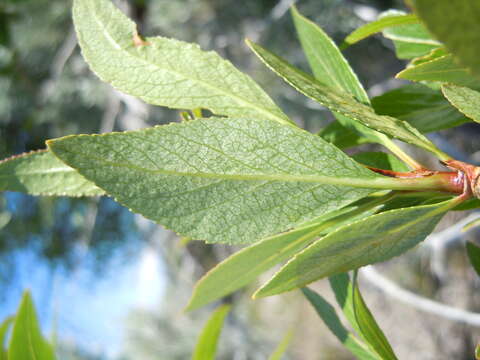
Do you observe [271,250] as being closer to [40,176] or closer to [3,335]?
[40,176]

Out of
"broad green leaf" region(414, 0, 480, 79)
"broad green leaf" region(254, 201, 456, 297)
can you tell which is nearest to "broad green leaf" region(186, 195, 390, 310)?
"broad green leaf" region(254, 201, 456, 297)

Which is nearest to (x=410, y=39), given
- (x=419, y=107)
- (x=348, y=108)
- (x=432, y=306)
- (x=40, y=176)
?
(x=419, y=107)

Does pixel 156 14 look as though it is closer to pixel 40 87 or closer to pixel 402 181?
pixel 40 87

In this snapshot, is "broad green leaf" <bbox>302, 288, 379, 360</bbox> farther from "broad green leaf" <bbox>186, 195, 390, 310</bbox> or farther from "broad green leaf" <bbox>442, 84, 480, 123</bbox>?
"broad green leaf" <bbox>442, 84, 480, 123</bbox>

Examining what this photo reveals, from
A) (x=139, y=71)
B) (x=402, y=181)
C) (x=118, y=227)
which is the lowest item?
(x=402, y=181)

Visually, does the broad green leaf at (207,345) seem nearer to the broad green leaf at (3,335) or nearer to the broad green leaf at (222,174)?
the broad green leaf at (3,335)

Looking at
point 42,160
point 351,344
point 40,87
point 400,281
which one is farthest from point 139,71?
point 400,281

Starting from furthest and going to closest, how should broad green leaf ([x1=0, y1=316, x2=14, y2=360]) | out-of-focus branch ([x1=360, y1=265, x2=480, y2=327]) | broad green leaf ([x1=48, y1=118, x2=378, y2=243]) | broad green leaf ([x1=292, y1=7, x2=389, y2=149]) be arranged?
1. out-of-focus branch ([x1=360, y1=265, x2=480, y2=327])
2. broad green leaf ([x1=0, y1=316, x2=14, y2=360])
3. broad green leaf ([x1=292, y1=7, x2=389, y2=149])
4. broad green leaf ([x1=48, y1=118, x2=378, y2=243])
